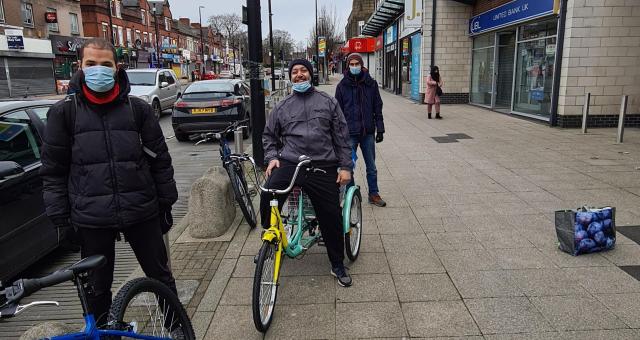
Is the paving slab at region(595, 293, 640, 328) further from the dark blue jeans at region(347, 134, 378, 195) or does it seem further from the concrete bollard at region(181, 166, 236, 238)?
the concrete bollard at region(181, 166, 236, 238)

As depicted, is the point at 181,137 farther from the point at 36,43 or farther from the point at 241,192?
the point at 36,43

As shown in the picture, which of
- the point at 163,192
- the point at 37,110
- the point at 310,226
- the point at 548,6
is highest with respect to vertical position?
the point at 548,6

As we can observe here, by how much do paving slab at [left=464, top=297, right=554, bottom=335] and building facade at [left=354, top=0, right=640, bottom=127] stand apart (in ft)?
30.3

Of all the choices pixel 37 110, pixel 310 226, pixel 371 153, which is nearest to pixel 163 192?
pixel 310 226

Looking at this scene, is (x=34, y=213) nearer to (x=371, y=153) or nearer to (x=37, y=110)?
(x=37, y=110)

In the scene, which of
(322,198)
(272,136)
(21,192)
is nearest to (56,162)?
(272,136)

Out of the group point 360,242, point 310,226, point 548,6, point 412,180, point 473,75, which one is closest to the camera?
point 310,226

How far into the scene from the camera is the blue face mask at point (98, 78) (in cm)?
246

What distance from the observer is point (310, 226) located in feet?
13.0

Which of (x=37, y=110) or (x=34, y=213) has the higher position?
(x=37, y=110)

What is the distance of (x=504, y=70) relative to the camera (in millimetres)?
15562

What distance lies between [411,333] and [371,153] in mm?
2980

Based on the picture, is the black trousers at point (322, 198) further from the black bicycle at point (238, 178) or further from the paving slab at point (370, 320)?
the black bicycle at point (238, 178)

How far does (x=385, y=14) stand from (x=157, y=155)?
25.1m
